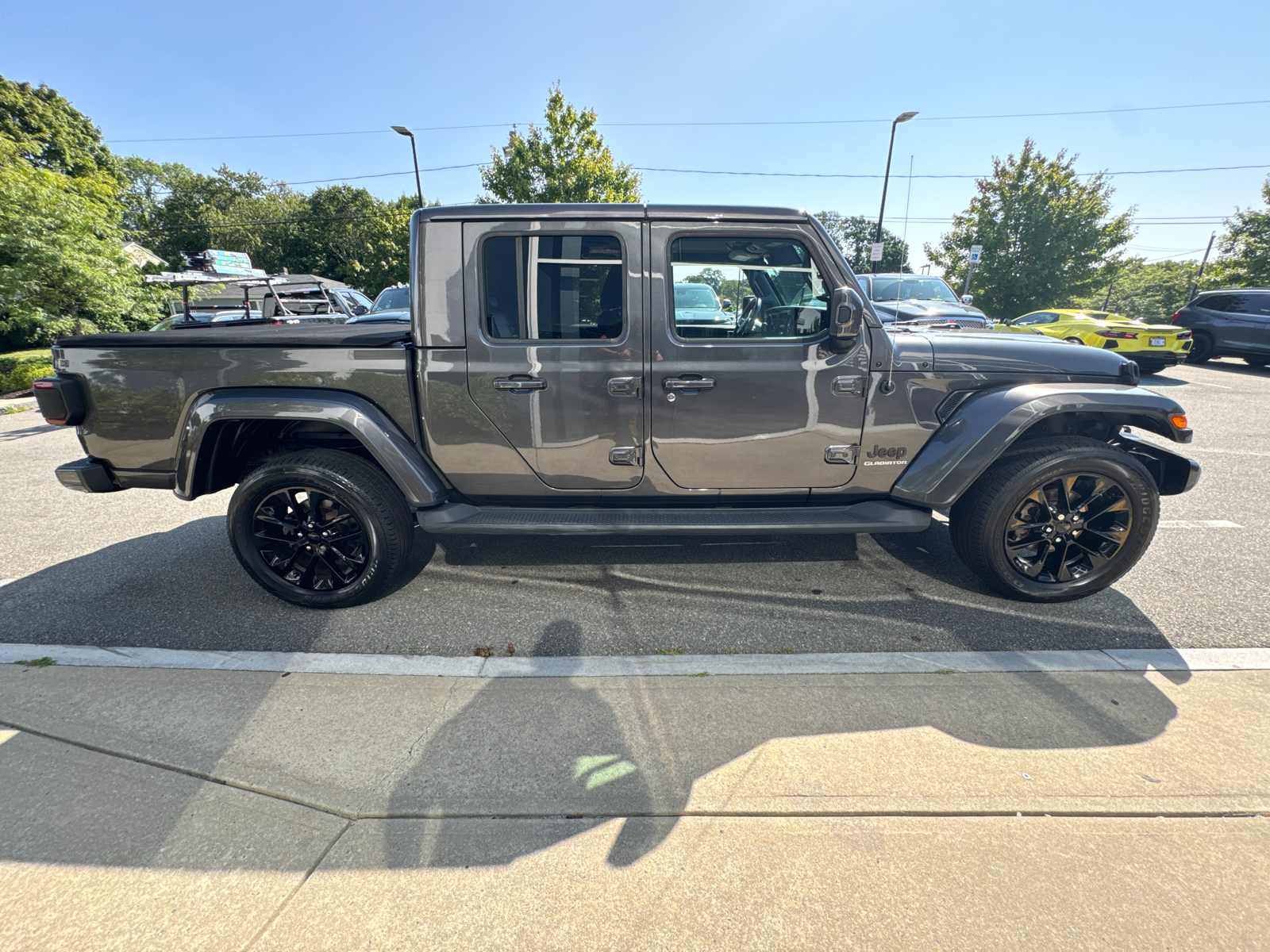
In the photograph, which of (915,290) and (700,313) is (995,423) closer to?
(700,313)

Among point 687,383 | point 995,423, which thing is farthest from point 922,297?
point 687,383

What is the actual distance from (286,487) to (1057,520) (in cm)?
400

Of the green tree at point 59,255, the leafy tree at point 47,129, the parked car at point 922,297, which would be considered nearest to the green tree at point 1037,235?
the parked car at point 922,297

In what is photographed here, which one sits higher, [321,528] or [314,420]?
[314,420]

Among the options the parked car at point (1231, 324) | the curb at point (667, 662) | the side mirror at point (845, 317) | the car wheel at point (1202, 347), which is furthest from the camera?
the car wheel at point (1202, 347)

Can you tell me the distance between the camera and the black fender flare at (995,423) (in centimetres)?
278

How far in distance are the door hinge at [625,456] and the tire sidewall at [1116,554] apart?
1.82 metres

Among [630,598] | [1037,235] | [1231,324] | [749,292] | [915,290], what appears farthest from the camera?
[1037,235]

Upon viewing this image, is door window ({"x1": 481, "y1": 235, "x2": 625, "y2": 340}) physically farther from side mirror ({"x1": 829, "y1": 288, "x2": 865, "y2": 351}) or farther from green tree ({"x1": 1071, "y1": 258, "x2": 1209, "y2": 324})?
green tree ({"x1": 1071, "y1": 258, "x2": 1209, "y2": 324})

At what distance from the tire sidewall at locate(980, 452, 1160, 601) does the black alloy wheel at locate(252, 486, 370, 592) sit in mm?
3276

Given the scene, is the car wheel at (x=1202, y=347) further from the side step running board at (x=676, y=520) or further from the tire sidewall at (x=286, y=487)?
the tire sidewall at (x=286, y=487)

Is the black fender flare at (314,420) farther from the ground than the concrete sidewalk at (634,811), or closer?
farther from the ground

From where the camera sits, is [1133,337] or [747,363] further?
[1133,337]

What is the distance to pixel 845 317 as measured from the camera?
2658 millimetres
